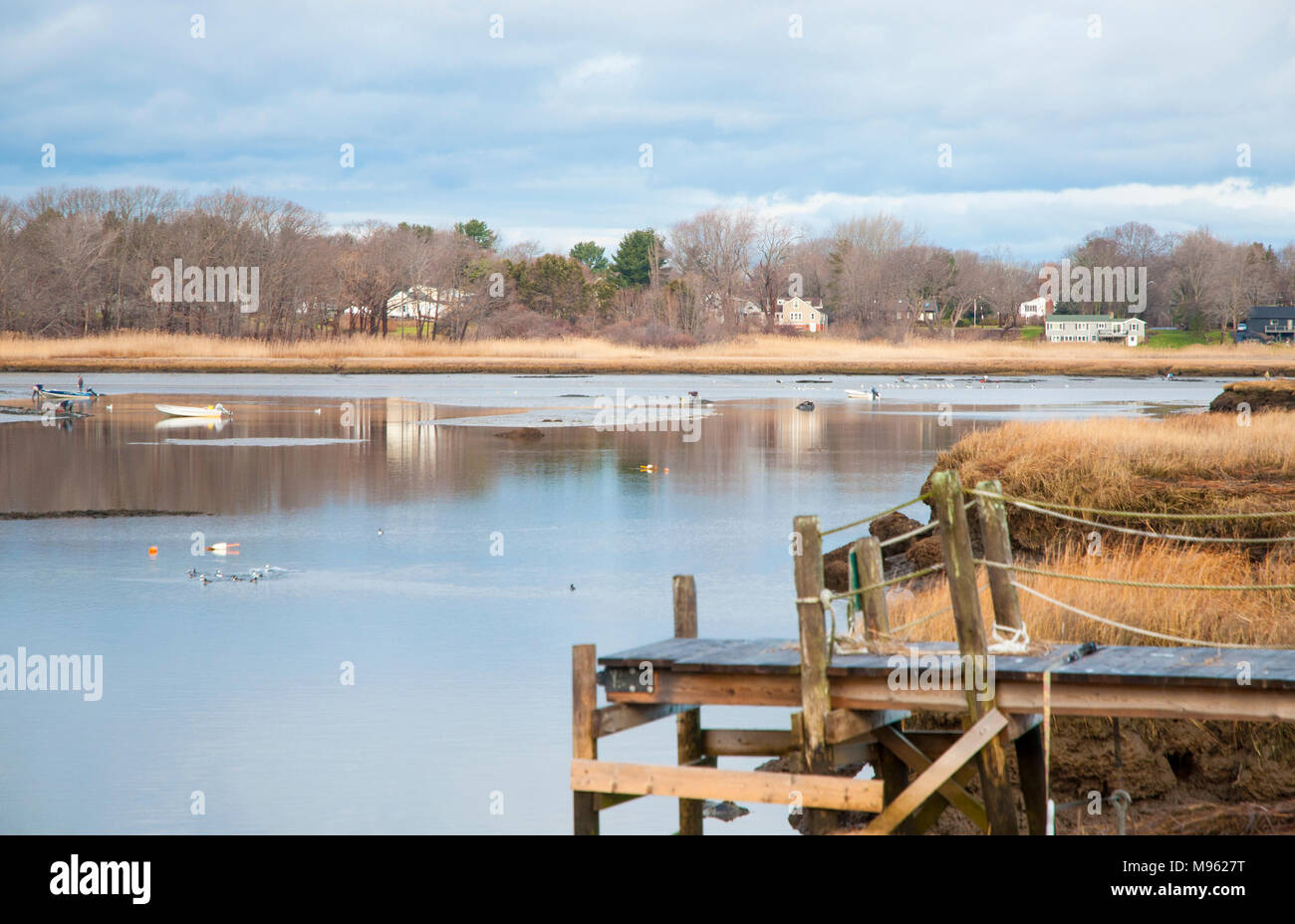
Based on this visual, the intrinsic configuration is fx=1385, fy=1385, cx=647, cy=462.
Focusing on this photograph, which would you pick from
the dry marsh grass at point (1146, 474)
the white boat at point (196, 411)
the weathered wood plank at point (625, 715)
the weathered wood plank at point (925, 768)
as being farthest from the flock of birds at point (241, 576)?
the white boat at point (196, 411)

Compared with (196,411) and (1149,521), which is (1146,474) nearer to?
(1149,521)

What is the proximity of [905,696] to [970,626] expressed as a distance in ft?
2.03

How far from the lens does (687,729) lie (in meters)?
10.0

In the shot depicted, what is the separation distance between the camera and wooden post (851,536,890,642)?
9.96 metres

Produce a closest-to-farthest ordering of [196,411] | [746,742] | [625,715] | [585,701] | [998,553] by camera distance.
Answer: [585,701] → [625,715] → [998,553] → [746,742] → [196,411]

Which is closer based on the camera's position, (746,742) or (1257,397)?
(746,742)

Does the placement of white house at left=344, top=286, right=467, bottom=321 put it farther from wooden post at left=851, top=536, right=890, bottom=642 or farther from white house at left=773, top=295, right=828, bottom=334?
wooden post at left=851, top=536, right=890, bottom=642

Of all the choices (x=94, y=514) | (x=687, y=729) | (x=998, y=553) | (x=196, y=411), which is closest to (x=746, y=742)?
(x=687, y=729)

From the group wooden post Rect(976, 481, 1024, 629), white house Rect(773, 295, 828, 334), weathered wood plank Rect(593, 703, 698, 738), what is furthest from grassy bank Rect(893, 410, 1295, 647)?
white house Rect(773, 295, 828, 334)

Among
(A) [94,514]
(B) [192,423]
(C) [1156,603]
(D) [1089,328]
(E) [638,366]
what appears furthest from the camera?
(D) [1089,328]

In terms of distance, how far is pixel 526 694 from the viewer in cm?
1387

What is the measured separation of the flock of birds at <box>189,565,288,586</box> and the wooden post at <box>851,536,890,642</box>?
1157 centimetres

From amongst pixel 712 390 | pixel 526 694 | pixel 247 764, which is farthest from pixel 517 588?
pixel 712 390

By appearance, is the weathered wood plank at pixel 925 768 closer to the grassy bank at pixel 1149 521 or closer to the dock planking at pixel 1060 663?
the dock planking at pixel 1060 663
